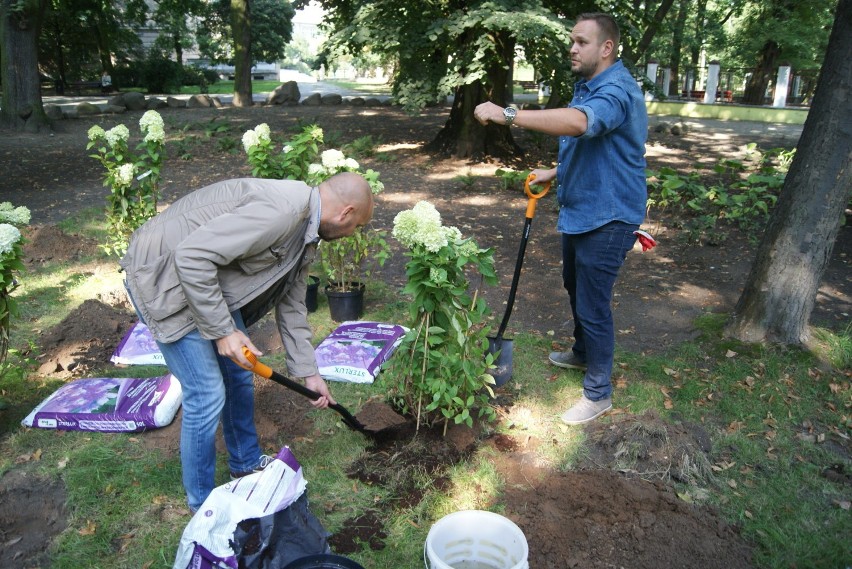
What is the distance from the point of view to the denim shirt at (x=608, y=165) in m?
2.86

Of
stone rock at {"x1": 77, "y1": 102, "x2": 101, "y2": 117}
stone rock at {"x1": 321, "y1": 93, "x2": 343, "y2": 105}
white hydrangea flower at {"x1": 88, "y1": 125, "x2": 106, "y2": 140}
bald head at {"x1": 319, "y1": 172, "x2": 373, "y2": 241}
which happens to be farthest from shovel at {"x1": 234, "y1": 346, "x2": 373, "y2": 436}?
stone rock at {"x1": 321, "y1": 93, "x2": 343, "y2": 105}

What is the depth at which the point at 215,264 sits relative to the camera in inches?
79.0

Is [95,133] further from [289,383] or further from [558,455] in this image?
[558,455]

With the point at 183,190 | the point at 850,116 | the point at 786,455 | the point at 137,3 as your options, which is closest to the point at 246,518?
the point at 786,455

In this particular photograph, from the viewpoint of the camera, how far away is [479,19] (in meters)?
8.09

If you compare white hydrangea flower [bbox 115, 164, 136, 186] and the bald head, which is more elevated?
the bald head

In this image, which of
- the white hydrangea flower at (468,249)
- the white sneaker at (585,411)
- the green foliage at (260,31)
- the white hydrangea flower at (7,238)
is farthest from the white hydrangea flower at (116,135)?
the green foliage at (260,31)

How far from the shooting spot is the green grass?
2.55 metres

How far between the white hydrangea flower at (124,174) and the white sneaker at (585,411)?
3.55 metres

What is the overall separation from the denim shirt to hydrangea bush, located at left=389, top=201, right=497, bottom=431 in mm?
564

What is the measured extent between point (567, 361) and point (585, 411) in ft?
1.96

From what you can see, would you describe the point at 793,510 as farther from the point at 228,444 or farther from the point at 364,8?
the point at 364,8

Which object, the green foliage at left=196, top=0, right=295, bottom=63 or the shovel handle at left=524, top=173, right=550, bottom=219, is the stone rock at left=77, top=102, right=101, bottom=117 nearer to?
the shovel handle at left=524, top=173, right=550, bottom=219

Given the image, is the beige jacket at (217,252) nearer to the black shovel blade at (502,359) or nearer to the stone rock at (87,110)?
the black shovel blade at (502,359)
